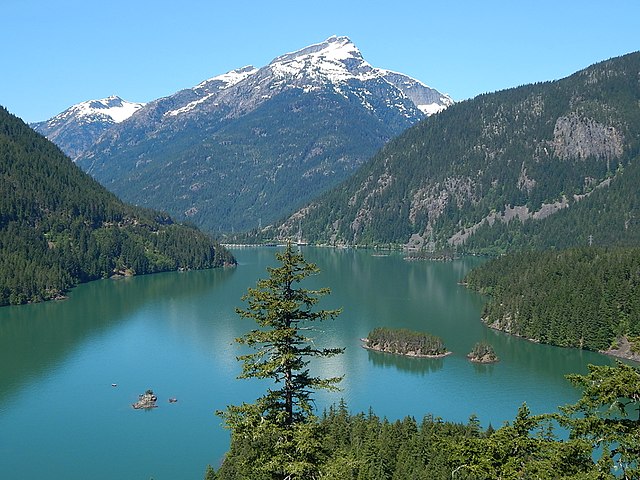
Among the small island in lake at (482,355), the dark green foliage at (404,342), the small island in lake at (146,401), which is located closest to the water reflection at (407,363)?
the dark green foliage at (404,342)

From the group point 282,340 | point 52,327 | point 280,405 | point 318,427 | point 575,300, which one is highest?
point 282,340

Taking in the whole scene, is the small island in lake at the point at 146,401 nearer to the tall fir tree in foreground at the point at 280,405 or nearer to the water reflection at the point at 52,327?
the water reflection at the point at 52,327

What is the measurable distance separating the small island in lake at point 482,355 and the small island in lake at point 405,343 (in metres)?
5.12

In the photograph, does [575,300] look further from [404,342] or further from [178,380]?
[178,380]

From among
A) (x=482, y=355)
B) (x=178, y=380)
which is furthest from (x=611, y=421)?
(x=482, y=355)

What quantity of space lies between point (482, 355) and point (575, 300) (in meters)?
30.0

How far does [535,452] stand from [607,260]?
429 feet

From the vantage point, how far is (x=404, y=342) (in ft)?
393

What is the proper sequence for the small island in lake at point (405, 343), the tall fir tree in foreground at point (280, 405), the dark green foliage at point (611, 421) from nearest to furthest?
the dark green foliage at point (611, 421) → the tall fir tree in foreground at point (280, 405) → the small island in lake at point (405, 343)

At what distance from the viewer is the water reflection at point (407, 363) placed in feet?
359

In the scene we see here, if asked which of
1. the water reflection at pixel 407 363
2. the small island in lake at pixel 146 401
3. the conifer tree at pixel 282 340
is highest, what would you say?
the conifer tree at pixel 282 340

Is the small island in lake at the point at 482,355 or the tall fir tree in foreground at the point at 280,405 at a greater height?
the tall fir tree in foreground at the point at 280,405

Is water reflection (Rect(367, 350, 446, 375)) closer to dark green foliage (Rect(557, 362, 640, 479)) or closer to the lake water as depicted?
the lake water

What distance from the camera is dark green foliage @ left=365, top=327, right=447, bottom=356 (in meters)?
117
